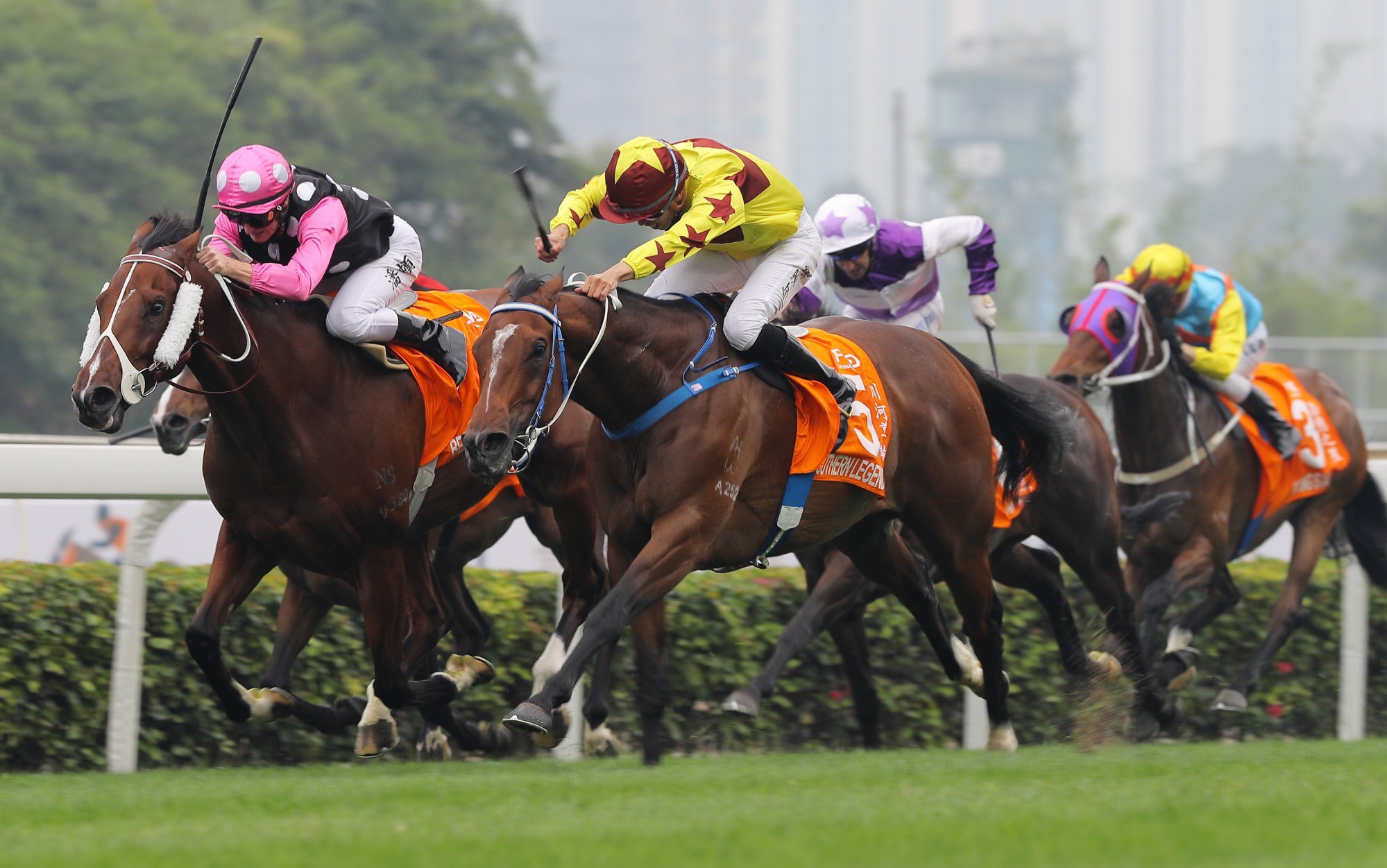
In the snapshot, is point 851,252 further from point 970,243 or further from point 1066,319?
point 1066,319

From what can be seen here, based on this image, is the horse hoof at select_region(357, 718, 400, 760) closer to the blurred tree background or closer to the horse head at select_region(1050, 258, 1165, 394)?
the horse head at select_region(1050, 258, 1165, 394)

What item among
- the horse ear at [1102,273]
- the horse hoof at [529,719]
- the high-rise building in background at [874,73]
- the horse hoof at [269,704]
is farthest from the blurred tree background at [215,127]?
the high-rise building in background at [874,73]

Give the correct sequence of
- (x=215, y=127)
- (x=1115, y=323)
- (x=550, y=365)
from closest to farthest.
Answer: (x=550, y=365), (x=1115, y=323), (x=215, y=127)

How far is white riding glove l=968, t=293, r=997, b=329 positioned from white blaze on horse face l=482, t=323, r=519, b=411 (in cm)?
268

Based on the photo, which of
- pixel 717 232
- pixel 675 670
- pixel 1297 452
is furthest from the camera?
pixel 1297 452

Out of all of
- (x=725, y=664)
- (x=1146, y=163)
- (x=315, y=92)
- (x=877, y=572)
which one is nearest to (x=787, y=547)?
(x=877, y=572)

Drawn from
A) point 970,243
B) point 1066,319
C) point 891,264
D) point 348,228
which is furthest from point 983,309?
point 348,228

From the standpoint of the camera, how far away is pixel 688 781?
4891mm

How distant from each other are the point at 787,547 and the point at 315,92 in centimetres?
2313

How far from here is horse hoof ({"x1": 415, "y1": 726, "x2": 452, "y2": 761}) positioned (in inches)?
260

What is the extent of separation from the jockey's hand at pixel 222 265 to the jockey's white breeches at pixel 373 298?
14.5 inches

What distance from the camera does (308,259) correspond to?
5406 mm

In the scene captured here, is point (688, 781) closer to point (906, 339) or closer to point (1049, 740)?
point (906, 339)

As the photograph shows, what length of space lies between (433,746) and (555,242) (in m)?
2.28
